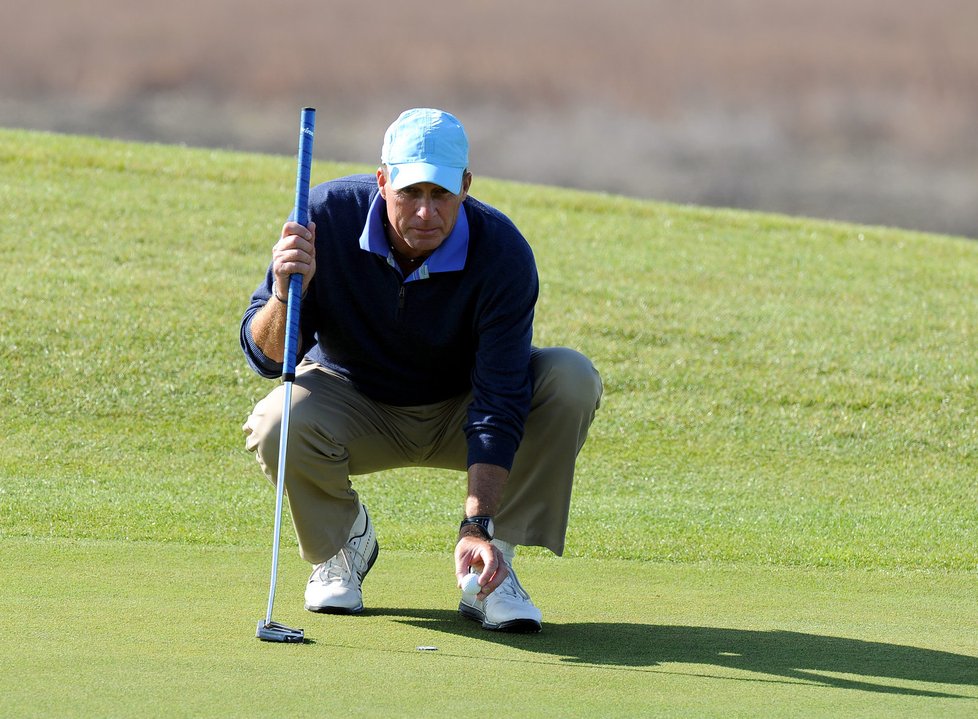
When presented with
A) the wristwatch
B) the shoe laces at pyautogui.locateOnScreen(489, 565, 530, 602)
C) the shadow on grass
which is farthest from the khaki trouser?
the wristwatch

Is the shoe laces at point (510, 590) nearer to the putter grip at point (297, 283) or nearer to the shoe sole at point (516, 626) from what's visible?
the shoe sole at point (516, 626)

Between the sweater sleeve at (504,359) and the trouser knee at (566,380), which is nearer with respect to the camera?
the sweater sleeve at (504,359)

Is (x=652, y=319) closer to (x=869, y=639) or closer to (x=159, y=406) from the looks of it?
(x=159, y=406)

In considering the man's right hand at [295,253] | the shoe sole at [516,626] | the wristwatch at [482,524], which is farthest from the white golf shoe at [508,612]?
the man's right hand at [295,253]

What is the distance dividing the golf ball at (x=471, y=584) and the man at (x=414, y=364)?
0.29m

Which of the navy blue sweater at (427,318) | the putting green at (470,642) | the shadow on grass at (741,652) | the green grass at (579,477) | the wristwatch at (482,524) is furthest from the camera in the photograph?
the navy blue sweater at (427,318)

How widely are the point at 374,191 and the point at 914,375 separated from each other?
652 cm

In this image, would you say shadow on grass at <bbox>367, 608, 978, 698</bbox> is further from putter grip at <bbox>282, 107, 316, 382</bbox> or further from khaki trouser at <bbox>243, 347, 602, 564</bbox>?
putter grip at <bbox>282, 107, 316, 382</bbox>

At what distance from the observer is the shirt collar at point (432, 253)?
4.02 metres

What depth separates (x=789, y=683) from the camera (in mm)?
3283

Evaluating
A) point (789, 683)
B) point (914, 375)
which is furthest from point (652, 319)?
point (789, 683)

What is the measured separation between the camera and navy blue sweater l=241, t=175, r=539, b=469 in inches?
156

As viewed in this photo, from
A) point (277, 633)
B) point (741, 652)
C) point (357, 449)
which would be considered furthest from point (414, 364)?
point (741, 652)

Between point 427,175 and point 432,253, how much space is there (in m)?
0.35
